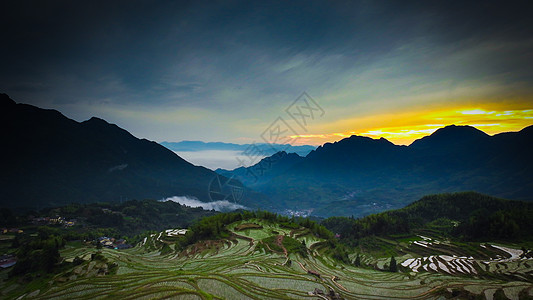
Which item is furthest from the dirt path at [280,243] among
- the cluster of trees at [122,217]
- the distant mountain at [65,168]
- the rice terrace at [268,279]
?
the distant mountain at [65,168]

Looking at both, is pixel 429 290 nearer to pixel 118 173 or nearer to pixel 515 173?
pixel 118 173

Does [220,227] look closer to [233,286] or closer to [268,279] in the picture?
[268,279]

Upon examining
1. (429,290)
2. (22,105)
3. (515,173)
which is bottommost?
(515,173)

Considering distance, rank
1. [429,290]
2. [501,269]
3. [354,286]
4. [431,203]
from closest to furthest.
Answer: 1. [429,290]
2. [354,286]
3. [501,269]
4. [431,203]

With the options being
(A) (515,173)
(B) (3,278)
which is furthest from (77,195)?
(A) (515,173)

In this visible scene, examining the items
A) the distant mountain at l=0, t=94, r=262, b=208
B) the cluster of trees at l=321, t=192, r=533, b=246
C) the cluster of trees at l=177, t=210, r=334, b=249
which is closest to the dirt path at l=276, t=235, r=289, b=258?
the cluster of trees at l=177, t=210, r=334, b=249

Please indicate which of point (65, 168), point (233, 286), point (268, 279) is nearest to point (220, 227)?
point (268, 279)

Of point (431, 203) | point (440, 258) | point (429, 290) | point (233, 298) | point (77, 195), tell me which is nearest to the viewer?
point (233, 298)

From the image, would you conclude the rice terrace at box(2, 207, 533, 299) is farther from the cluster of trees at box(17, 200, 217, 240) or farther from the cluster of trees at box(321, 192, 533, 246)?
the cluster of trees at box(17, 200, 217, 240)
